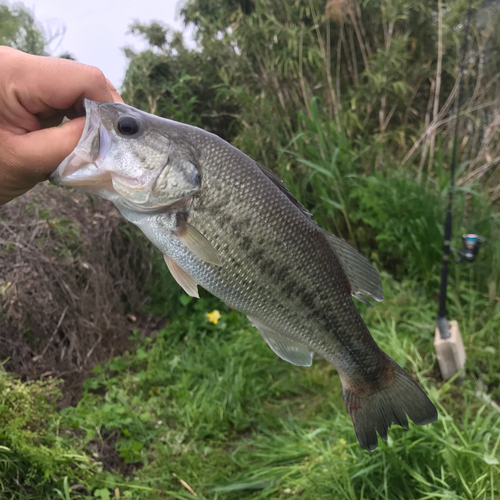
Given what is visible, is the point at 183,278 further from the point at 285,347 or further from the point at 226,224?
the point at 285,347

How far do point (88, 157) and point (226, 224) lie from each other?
0.47 metres

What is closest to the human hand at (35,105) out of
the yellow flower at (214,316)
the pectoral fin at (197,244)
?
the pectoral fin at (197,244)

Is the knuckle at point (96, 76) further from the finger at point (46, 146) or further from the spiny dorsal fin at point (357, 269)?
the spiny dorsal fin at point (357, 269)

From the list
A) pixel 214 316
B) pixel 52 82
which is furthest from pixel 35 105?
pixel 214 316

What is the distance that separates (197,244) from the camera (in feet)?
3.94

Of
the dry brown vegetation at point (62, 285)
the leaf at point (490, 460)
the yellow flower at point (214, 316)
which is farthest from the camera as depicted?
the yellow flower at point (214, 316)

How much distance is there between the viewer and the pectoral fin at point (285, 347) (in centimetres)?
136

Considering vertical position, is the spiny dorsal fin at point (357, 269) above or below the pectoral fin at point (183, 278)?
below

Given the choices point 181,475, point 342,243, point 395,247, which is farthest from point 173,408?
point 395,247

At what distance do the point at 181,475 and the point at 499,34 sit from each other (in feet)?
19.9

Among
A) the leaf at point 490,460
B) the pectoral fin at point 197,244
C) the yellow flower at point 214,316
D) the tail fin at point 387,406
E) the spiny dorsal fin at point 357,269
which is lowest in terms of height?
the yellow flower at point 214,316

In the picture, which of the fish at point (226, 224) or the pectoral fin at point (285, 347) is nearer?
the fish at point (226, 224)

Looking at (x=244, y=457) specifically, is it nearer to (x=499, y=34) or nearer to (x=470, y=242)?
(x=470, y=242)

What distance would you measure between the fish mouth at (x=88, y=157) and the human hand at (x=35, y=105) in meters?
0.04
